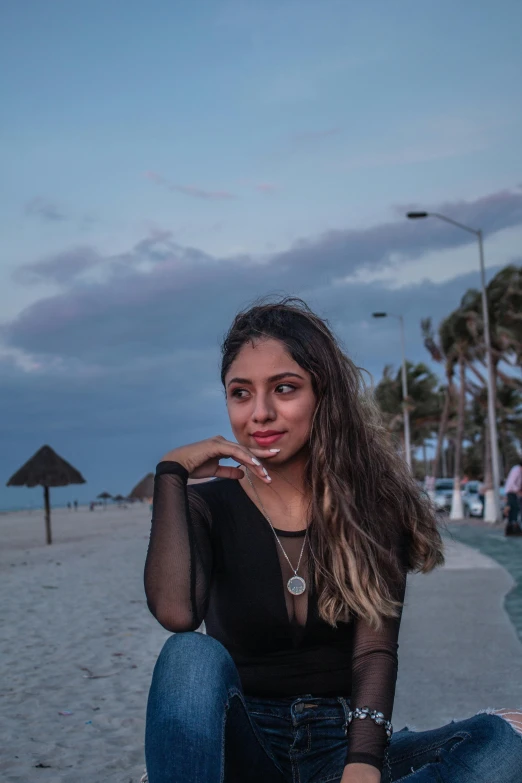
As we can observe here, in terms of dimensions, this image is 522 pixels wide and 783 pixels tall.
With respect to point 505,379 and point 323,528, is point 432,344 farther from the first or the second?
point 323,528

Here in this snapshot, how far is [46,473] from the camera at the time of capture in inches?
1041

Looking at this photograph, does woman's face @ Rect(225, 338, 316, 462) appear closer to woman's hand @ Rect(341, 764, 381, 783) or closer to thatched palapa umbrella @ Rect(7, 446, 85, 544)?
woman's hand @ Rect(341, 764, 381, 783)

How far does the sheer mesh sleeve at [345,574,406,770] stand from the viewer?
2301 millimetres

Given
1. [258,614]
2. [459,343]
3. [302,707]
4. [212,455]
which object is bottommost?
[302,707]

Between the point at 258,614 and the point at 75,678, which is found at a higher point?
the point at 258,614

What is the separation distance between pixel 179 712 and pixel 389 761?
78 centimetres

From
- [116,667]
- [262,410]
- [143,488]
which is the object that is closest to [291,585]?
[262,410]

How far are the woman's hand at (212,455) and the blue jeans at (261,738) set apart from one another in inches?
24.0

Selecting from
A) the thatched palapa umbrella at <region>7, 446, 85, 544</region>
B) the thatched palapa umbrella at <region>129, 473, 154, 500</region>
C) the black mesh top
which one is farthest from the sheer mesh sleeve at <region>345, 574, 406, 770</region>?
the thatched palapa umbrella at <region>129, 473, 154, 500</region>

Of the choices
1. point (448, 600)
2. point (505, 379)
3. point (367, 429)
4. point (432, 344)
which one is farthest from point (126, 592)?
point (432, 344)

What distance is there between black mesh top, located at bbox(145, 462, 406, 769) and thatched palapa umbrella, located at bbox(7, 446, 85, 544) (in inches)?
952

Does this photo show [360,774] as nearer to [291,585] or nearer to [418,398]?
[291,585]

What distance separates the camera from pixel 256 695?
2559 mm

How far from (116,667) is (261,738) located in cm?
450
